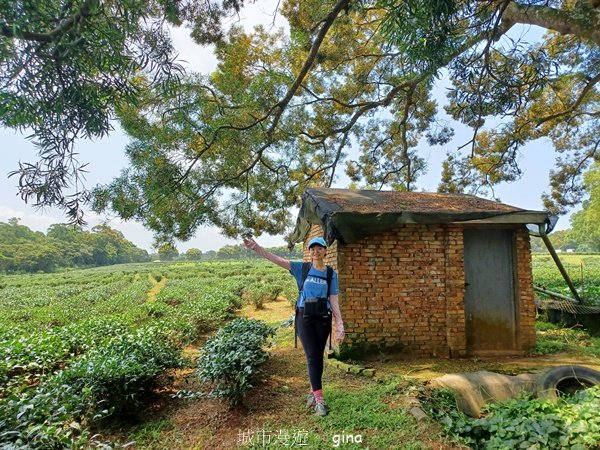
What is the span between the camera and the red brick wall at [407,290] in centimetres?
625

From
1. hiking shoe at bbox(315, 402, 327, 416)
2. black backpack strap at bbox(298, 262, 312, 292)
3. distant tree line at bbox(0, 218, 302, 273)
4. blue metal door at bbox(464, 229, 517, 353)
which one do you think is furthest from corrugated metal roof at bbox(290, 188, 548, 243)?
distant tree line at bbox(0, 218, 302, 273)

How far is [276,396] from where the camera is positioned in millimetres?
4922

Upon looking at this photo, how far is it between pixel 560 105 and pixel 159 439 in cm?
1405

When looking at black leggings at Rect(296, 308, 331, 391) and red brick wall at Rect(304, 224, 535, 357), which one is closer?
black leggings at Rect(296, 308, 331, 391)

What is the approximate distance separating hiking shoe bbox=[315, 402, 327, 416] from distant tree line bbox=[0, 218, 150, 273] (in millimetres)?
52140

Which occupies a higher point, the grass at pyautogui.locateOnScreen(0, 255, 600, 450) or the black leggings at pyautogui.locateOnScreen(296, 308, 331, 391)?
the black leggings at pyautogui.locateOnScreen(296, 308, 331, 391)

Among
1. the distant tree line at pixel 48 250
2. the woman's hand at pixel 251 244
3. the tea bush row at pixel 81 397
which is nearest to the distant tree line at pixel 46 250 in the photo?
the distant tree line at pixel 48 250

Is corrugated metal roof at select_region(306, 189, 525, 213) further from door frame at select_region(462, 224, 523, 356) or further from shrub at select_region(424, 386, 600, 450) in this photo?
shrub at select_region(424, 386, 600, 450)

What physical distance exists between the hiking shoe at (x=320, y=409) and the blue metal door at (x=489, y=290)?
3.82 metres

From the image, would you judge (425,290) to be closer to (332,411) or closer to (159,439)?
(332,411)

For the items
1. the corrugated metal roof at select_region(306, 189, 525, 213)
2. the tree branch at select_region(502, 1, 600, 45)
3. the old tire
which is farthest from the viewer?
the corrugated metal roof at select_region(306, 189, 525, 213)

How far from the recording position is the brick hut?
622cm

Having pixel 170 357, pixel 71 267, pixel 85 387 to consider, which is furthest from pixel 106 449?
pixel 71 267

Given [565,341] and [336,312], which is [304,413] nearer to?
[336,312]
